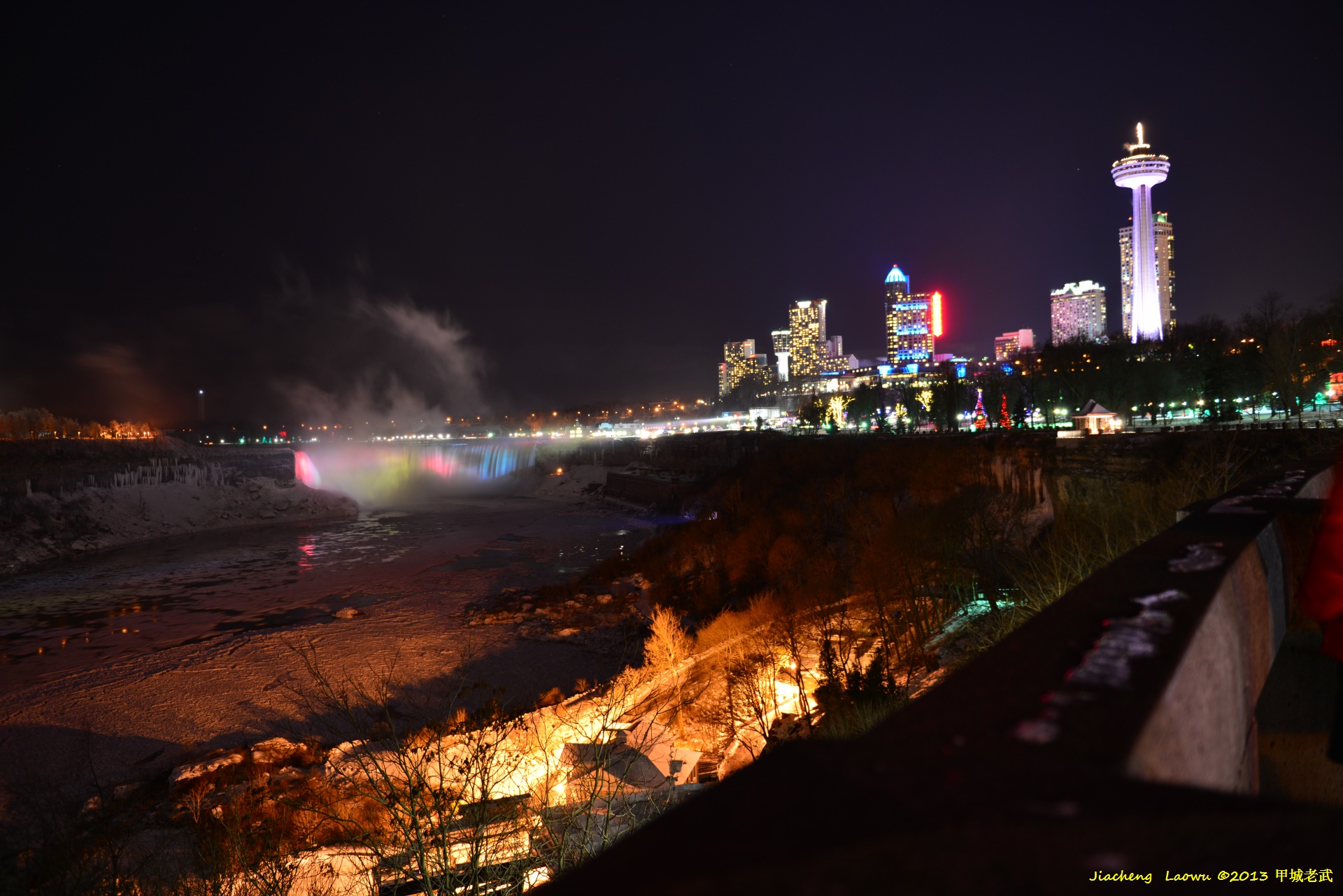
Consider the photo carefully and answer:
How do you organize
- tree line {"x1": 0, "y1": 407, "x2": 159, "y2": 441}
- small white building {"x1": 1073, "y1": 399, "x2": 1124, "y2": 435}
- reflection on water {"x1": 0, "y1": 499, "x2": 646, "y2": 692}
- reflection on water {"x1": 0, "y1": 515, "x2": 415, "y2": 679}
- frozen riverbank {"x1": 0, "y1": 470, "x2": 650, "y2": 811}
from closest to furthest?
frozen riverbank {"x1": 0, "y1": 470, "x2": 650, "y2": 811} → reflection on water {"x1": 0, "y1": 499, "x2": 646, "y2": 692} → reflection on water {"x1": 0, "y1": 515, "x2": 415, "y2": 679} → small white building {"x1": 1073, "y1": 399, "x2": 1124, "y2": 435} → tree line {"x1": 0, "y1": 407, "x2": 159, "y2": 441}

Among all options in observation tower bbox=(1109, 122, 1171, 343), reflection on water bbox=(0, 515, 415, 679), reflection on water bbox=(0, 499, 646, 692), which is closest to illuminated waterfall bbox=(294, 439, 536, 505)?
reflection on water bbox=(0, 499, 646, 692)

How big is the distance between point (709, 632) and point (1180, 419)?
49038mm

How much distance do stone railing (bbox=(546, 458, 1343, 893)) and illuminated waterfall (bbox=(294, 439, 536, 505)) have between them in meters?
101

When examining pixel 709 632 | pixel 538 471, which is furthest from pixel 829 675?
pixel 538 471

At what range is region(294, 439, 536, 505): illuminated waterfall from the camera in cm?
10388

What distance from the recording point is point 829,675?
52.1ft

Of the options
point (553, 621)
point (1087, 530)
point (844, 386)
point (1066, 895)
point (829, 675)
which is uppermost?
point (844, 386)

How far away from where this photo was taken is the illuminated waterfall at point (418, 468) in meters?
104

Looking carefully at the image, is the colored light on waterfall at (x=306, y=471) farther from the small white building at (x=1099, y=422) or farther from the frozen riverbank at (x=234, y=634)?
the small white building at (x=1099, y=422)

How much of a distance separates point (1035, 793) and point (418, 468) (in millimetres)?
126960

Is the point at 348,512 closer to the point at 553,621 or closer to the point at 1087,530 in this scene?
the point at 553,621

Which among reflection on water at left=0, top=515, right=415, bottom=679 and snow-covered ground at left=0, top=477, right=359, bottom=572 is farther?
snow-covered ground at left=0, top=477, right=359, bottom=572

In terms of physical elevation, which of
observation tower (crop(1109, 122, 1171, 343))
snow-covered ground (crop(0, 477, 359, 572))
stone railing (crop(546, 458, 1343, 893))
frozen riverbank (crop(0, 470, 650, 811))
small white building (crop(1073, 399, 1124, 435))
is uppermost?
observation tower (crop(1109, 122, 1171, 343))

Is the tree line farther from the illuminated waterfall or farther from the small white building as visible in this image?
the small white building
